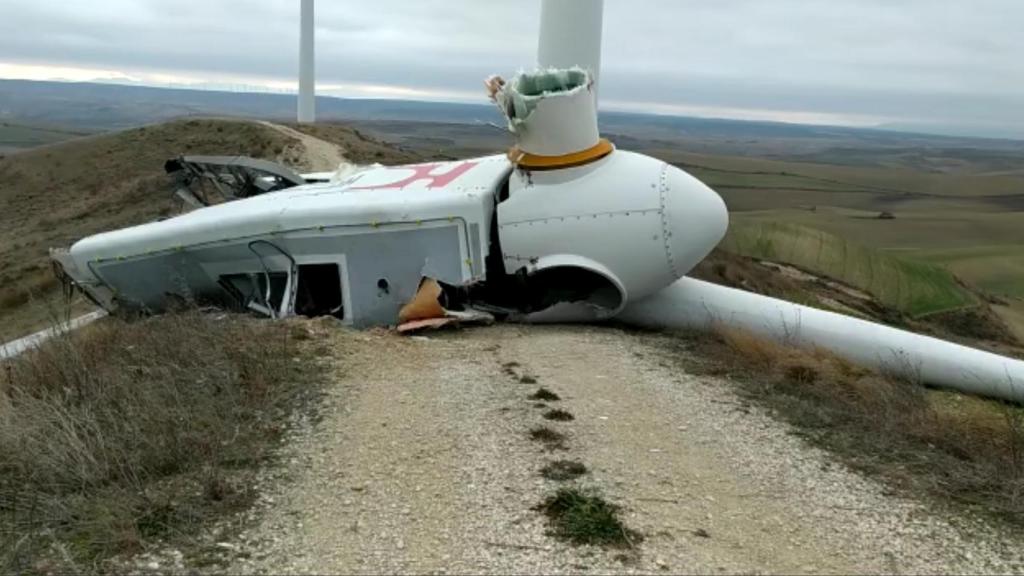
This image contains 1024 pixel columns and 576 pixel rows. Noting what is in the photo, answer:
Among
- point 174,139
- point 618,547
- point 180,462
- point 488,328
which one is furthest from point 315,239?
point 174,139

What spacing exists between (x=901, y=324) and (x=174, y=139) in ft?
103

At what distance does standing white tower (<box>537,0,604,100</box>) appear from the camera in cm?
1713

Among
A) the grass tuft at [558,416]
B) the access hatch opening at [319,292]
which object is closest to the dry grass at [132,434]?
the grass tuft at [558,416]

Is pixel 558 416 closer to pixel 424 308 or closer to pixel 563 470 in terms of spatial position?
pixel 563 470

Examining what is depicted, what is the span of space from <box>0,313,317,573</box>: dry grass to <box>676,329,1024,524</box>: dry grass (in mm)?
4494

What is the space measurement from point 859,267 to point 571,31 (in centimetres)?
1676

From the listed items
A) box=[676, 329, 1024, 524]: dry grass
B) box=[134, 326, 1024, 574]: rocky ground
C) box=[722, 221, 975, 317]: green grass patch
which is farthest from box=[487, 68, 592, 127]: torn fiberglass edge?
box=[722, 221, 975, 317]: green grass patch

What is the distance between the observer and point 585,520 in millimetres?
5590

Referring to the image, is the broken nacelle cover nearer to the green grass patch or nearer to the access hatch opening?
the access hatch opening

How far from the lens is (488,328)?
472 inches

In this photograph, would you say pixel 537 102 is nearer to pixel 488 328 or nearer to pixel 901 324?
pixel 488 328

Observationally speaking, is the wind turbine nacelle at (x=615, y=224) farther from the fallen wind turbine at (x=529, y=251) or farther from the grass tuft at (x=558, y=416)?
the grass tuft at (x=558, y=416)

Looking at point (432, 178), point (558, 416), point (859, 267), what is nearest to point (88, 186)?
point (859, 267)

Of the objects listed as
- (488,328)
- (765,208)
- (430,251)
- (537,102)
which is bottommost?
(765,208)
